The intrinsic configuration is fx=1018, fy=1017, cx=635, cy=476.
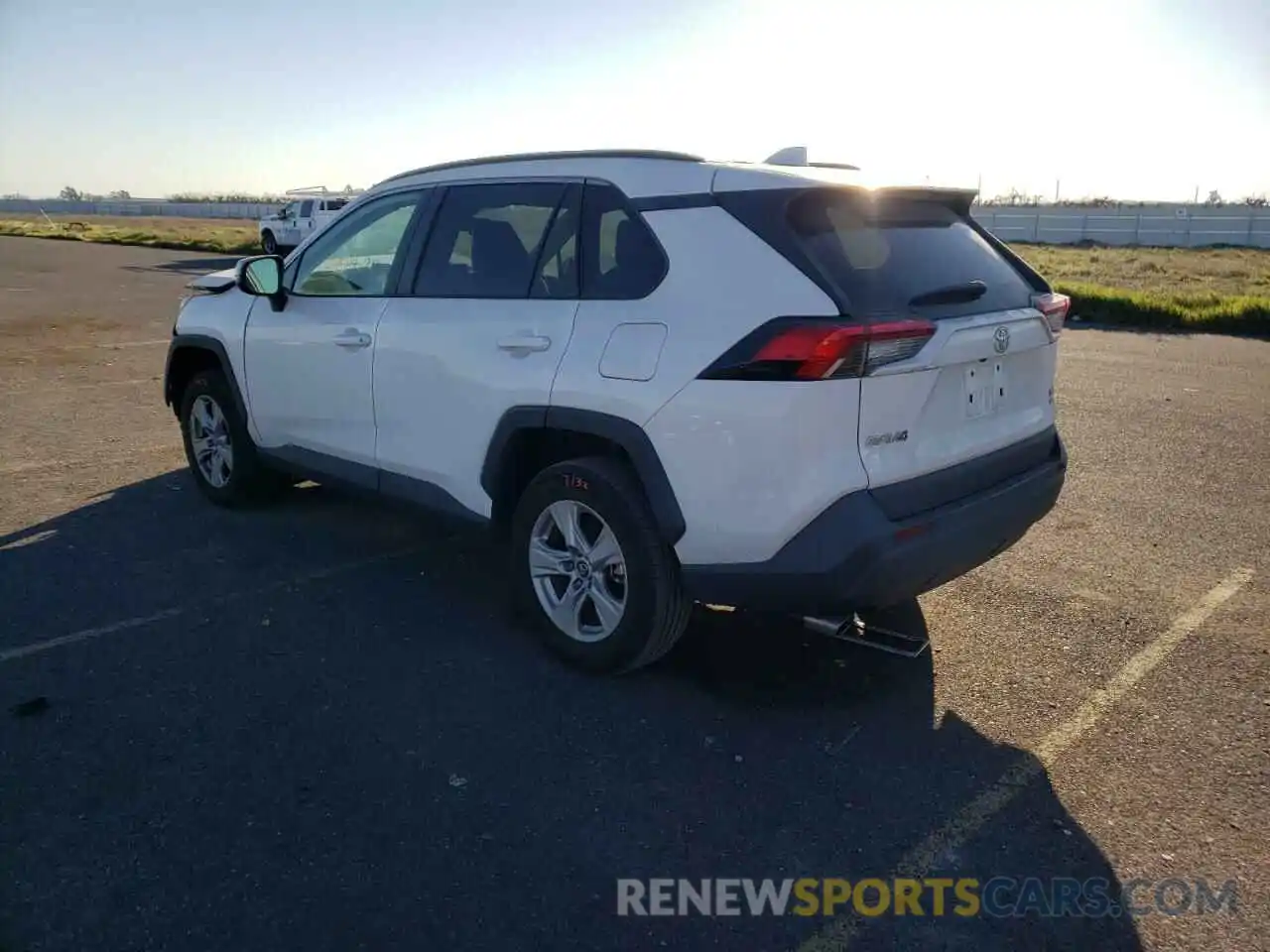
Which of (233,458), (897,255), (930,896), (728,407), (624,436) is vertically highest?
(897,255)

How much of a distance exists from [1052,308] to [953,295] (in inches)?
30.1

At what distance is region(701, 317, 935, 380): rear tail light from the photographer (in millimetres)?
3154

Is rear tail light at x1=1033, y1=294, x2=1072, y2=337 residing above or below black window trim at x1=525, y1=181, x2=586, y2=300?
below

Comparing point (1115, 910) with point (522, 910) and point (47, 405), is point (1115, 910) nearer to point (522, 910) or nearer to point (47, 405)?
point (522, 910)

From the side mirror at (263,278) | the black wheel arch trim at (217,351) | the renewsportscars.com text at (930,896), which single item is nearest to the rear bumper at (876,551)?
the renewsportscars.com text at (930,896)

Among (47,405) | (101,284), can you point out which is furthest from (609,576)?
(101,284)

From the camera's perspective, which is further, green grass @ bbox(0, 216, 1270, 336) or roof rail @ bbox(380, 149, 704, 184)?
green grass @ bbox(0, 216, 1270, 336)

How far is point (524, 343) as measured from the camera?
→ 397 centimetres

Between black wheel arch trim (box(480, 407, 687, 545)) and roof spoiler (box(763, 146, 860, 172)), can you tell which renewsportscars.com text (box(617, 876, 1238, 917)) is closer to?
black wheel arch trim (box(480, 407, 687, 545))

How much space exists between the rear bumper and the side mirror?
2.93 metres

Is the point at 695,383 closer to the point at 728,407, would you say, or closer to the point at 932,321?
the point at 728,407

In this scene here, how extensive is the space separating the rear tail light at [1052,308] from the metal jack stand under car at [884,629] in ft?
4.39

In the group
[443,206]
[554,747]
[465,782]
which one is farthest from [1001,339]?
[443,206]

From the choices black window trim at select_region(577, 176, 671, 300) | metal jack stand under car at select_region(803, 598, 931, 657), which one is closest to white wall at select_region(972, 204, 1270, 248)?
metal jack stand under car at select_region(803, 598, 931, 657)
